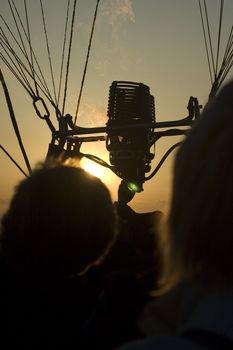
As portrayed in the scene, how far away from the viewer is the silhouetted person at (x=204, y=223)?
0.77 m

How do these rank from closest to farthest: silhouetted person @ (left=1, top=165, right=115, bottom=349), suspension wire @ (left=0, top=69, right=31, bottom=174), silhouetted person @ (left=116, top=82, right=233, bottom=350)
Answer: silhouetted person @ (left=116, top=82, right=233, bottom=350), silhouetted person @ (left=1, top=165, right=115, bottom=349), suspension wire @ (left=0, top=69, right=31, bottom=174)

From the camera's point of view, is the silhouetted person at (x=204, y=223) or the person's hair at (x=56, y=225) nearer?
the silhouetted person at (x=204, y=223)

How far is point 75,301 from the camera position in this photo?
1.72 meters

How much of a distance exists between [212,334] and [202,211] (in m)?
0.21

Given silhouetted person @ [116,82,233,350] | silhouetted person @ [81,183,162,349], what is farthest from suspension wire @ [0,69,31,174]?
silhouetted person @ [116,82,233,350]

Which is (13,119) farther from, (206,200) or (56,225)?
(206,200)

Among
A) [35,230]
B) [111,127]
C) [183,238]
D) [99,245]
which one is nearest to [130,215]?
[99,245]

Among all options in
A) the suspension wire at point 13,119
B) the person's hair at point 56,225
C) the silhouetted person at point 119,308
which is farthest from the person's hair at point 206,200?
the suspension wire at point 13,119

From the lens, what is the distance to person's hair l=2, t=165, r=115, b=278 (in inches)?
66.2

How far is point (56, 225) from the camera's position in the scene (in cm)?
169

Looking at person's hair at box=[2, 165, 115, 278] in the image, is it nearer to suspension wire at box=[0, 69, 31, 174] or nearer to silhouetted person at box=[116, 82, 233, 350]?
silhouetted person at box=[116, 82, 233, 350]

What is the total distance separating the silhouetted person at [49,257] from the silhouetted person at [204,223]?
872 mm

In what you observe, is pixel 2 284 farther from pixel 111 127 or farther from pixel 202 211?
pixel 111 127

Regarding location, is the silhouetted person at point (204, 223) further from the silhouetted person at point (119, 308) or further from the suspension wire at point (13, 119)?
the suspension wire at point (13, 119)
